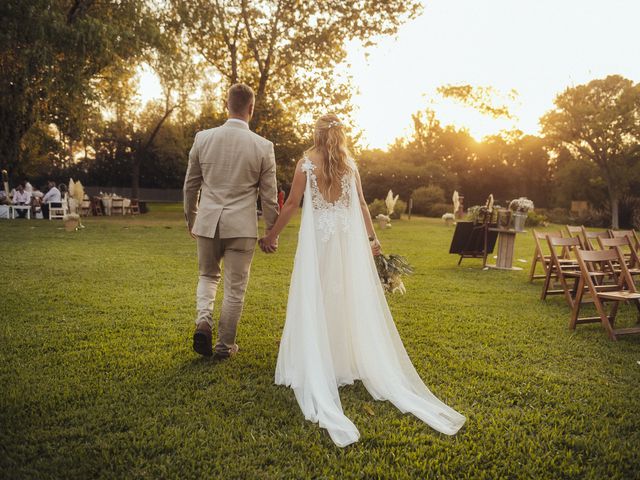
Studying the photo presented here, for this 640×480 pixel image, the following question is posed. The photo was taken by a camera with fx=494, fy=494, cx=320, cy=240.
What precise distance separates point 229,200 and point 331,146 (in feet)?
3.47

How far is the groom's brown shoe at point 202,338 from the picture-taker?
4.64m

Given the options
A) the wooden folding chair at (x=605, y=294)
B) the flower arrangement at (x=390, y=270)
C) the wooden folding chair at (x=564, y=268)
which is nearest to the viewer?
the flower arrangement at (x=390, y=270)

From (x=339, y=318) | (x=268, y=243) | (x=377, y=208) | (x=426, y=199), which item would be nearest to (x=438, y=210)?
(x=426, y=199)

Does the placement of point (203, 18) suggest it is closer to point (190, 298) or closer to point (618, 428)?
point (190, 298)

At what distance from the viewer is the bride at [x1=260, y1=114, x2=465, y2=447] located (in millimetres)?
4137

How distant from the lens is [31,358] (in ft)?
15.3

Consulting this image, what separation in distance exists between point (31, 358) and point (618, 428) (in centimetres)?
503

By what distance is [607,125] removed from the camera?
3638 centimetres

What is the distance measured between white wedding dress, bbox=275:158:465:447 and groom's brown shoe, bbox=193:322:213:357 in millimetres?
784

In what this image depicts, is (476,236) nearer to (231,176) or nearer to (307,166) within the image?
(307,166)

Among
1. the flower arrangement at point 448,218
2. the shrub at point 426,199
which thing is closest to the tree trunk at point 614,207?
the shrub at point 426,199

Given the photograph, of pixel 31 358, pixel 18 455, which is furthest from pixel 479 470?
pixel 31 358

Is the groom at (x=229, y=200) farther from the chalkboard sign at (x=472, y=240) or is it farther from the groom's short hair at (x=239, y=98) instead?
the chalkboard sign at (x=472, y=240)

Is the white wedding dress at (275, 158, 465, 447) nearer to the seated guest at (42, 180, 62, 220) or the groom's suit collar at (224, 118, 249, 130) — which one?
the groom's suit collar at (224, 118, 249, 130)
